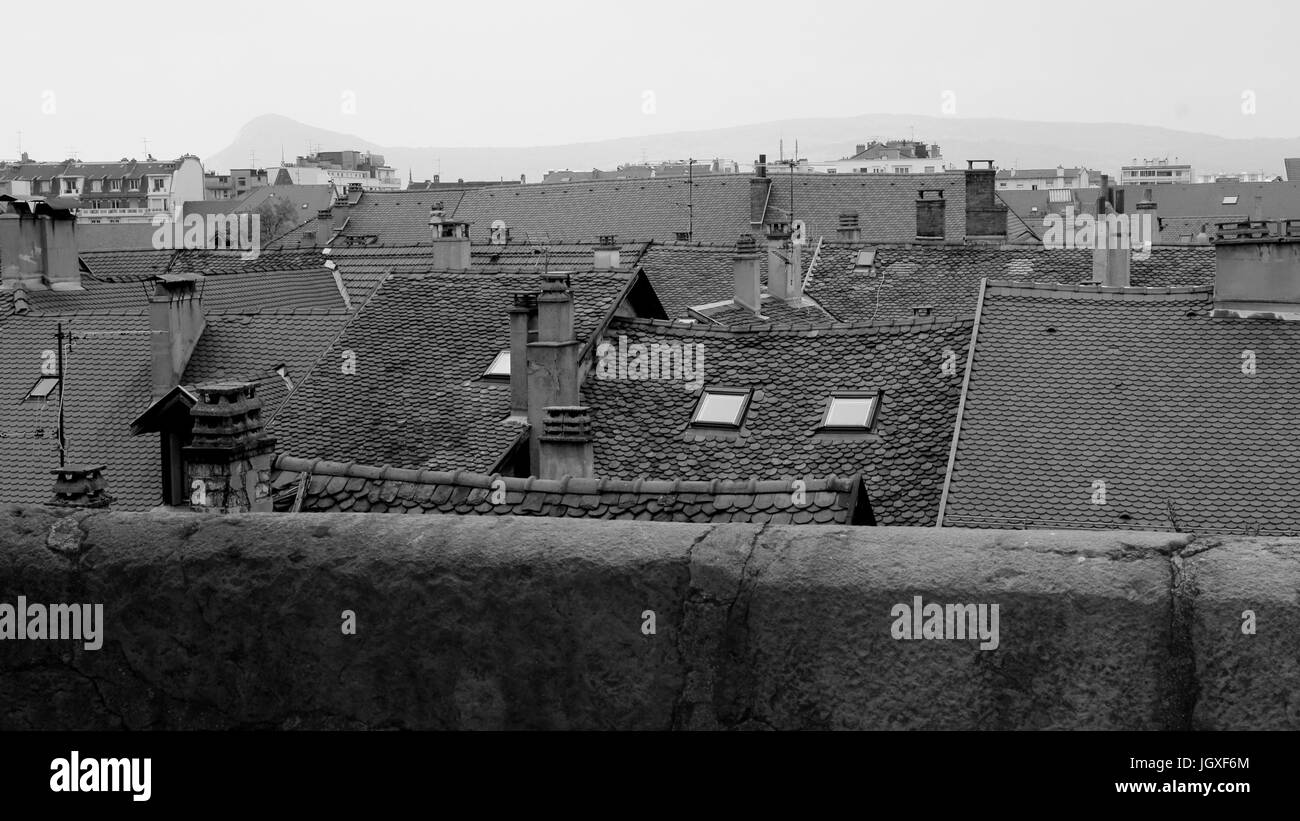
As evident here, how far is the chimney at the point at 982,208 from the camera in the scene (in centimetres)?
5284

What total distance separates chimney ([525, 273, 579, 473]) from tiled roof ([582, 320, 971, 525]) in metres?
0.74

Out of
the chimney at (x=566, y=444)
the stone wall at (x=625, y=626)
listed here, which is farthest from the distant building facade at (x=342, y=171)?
the stone wall at (x=625, y=626)

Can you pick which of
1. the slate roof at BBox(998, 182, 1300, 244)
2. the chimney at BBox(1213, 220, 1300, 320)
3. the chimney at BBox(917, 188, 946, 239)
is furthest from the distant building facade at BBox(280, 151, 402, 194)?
the chimney at BBox(1213, 220, 1300, 320)

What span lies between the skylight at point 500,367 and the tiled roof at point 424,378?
0.51 ft

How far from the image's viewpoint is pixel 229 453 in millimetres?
14648

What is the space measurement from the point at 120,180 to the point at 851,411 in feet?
383

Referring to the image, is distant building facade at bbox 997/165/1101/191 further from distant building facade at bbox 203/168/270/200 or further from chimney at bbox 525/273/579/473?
chimney at bbox 525/273/579/473

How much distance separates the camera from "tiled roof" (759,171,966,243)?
59.8 meters

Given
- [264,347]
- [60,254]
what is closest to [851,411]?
[264,347]

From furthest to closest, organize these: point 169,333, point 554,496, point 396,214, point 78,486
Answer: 1. point 396,214
2. point 169,333
3. point 78,486
4. point 554,496

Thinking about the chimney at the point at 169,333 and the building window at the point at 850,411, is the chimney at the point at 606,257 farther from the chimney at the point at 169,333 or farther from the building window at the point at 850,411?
the building window at the point at 850,411

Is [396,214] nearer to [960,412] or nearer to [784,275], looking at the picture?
[784,275]
